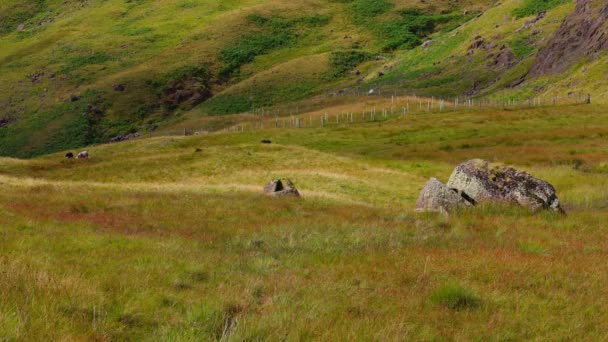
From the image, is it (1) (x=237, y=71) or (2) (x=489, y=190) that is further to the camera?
(1) (x=237, y=71)

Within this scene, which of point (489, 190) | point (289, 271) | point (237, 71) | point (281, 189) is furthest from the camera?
point (237, 71)

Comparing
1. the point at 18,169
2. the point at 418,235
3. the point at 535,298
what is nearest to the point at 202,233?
the point at 418,235

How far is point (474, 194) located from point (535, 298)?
15.2 m

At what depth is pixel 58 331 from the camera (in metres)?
5.34

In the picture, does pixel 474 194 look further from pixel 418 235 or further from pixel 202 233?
pixel 202 233

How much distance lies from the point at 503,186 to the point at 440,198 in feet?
9.32

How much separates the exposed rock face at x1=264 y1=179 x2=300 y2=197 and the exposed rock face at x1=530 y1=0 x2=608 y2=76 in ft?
323

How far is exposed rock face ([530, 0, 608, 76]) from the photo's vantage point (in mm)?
108688

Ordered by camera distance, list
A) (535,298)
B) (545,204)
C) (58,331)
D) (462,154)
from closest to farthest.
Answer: (58,331), (535,298), (545,204), (462,154)

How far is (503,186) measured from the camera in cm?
2252

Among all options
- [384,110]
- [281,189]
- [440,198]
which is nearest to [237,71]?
[384,110]

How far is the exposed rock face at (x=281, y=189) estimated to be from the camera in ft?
99.6

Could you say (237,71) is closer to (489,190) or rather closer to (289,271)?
(489,190)

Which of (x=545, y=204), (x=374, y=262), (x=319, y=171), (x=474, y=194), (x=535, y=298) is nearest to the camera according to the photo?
(x=535, y=298)
